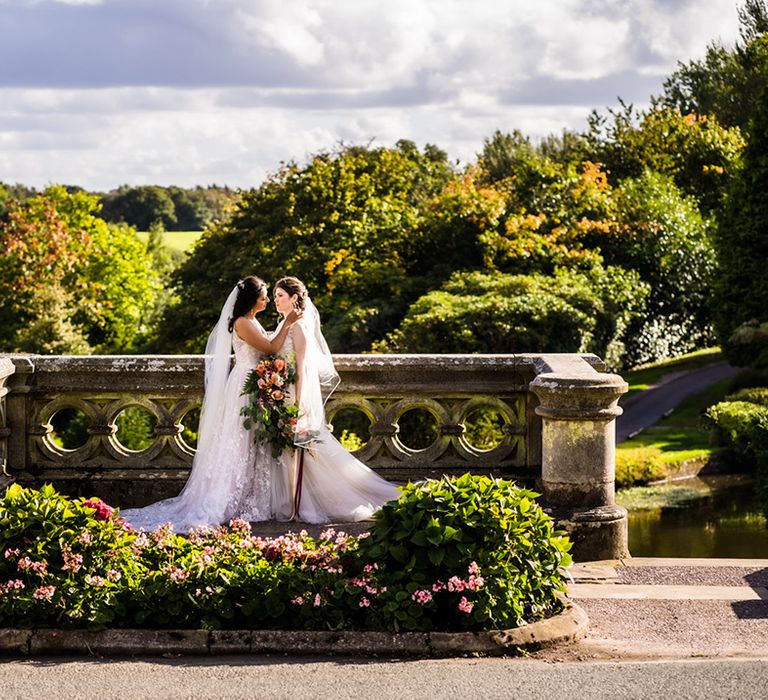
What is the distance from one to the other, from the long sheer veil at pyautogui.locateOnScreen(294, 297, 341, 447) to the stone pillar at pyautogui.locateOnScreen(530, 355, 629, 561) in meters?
1.44

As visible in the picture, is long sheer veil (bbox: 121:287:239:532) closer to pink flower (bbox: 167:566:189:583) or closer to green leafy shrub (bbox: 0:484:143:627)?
green leafy shrub (bbox: 0:484:143:627)

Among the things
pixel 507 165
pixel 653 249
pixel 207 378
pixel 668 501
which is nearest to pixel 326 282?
pixel 653 249

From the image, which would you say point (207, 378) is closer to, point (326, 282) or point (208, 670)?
point (208, 670)

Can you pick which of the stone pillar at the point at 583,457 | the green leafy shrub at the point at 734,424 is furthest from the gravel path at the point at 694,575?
the green leafy shrub at the point at 734,424

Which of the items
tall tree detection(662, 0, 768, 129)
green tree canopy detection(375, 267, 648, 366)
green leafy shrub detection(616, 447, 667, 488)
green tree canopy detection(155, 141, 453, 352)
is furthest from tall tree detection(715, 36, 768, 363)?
tall tree detection(662, 0, 768, 129)

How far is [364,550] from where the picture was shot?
605 centimetres

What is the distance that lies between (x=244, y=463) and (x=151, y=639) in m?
2.69

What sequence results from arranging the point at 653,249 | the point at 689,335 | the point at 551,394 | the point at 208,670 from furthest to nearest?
1. the point at 689,335
2. the point at 653,249
3. the point at 551,394
4. the point at 208,670

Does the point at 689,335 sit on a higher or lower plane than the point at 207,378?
higher

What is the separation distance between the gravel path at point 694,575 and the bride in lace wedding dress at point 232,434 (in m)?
2.44

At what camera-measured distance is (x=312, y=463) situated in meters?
8.37

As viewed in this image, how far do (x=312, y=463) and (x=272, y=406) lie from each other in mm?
469

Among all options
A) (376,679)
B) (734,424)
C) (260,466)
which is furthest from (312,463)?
(734,424)

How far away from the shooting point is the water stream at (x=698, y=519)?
1509cm
